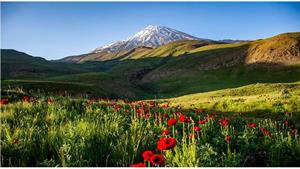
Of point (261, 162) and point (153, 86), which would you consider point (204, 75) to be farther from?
point (261, 162)

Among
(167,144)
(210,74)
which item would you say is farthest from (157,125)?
(210,74)

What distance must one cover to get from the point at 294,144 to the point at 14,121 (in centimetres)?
773

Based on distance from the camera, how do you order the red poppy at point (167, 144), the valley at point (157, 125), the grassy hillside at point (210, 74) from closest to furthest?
the red poppy at point (167, 144)
the valley at point (157, 125)
the grassy hillside at point (210, 74)

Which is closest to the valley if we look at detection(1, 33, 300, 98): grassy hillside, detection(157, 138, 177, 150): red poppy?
detection(157, 138, 177, 150): red poppy

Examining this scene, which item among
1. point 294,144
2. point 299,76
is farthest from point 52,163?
point 299,76

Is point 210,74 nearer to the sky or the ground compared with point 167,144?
nearer to the sky

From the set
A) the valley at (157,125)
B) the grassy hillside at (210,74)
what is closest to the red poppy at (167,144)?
the valley at (157,125)

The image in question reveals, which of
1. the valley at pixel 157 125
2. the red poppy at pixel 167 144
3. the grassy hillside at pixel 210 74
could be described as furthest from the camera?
the grassy hillside at pixel 210 74

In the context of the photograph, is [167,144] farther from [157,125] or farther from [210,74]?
[210,74]

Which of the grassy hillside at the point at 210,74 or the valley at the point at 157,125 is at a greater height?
the grassy hillside at the point at 210,74

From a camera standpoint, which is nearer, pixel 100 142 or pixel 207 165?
pixel 207 165

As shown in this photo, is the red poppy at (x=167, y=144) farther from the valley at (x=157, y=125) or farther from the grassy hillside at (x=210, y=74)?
the grassy hillside at (x=210, y=74)

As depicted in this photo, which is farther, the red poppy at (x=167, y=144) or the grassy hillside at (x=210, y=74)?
the grassy hillside at (x=210, y=74)

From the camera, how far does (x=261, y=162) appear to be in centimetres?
782
